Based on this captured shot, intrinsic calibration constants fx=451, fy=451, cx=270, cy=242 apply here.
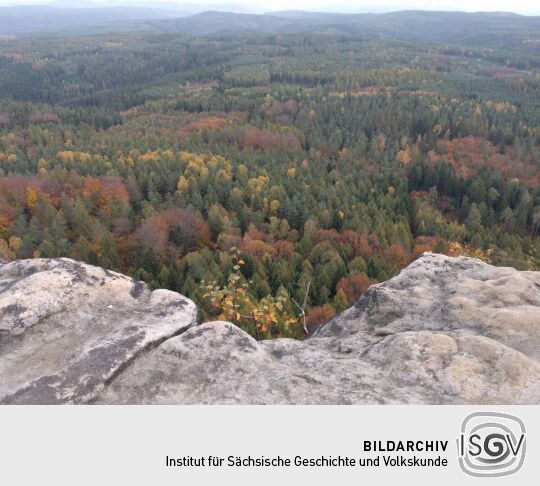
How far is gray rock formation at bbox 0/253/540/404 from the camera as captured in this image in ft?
56.2

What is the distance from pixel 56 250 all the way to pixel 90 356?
223ft

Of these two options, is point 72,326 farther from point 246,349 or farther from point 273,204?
point 273,204

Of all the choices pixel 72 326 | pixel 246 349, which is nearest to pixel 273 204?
pixel 72 326

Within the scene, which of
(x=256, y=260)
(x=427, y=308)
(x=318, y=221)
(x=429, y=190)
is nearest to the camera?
(x=427, y=308)

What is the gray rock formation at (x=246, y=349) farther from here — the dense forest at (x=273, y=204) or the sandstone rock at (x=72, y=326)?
the dense forest at (x=273, y=204)

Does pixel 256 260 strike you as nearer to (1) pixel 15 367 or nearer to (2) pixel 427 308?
(2) pixel 427 308

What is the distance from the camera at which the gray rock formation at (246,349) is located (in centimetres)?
1712

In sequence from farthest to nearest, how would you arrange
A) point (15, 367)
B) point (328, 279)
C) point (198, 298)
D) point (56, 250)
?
point (56, 250) → point (328, 279) → point (198, 298) → point (15, 367)

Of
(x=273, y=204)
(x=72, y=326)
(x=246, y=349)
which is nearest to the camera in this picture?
(x=246, y=349)

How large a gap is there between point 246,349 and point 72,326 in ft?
27.3

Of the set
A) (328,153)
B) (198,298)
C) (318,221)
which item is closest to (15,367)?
(198,298)

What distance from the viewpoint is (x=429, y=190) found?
459 feet

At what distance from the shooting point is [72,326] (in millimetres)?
20984

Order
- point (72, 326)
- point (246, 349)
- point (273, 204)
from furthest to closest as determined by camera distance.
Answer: point (273, 204)
point (72, 326)
point (246, 349)
